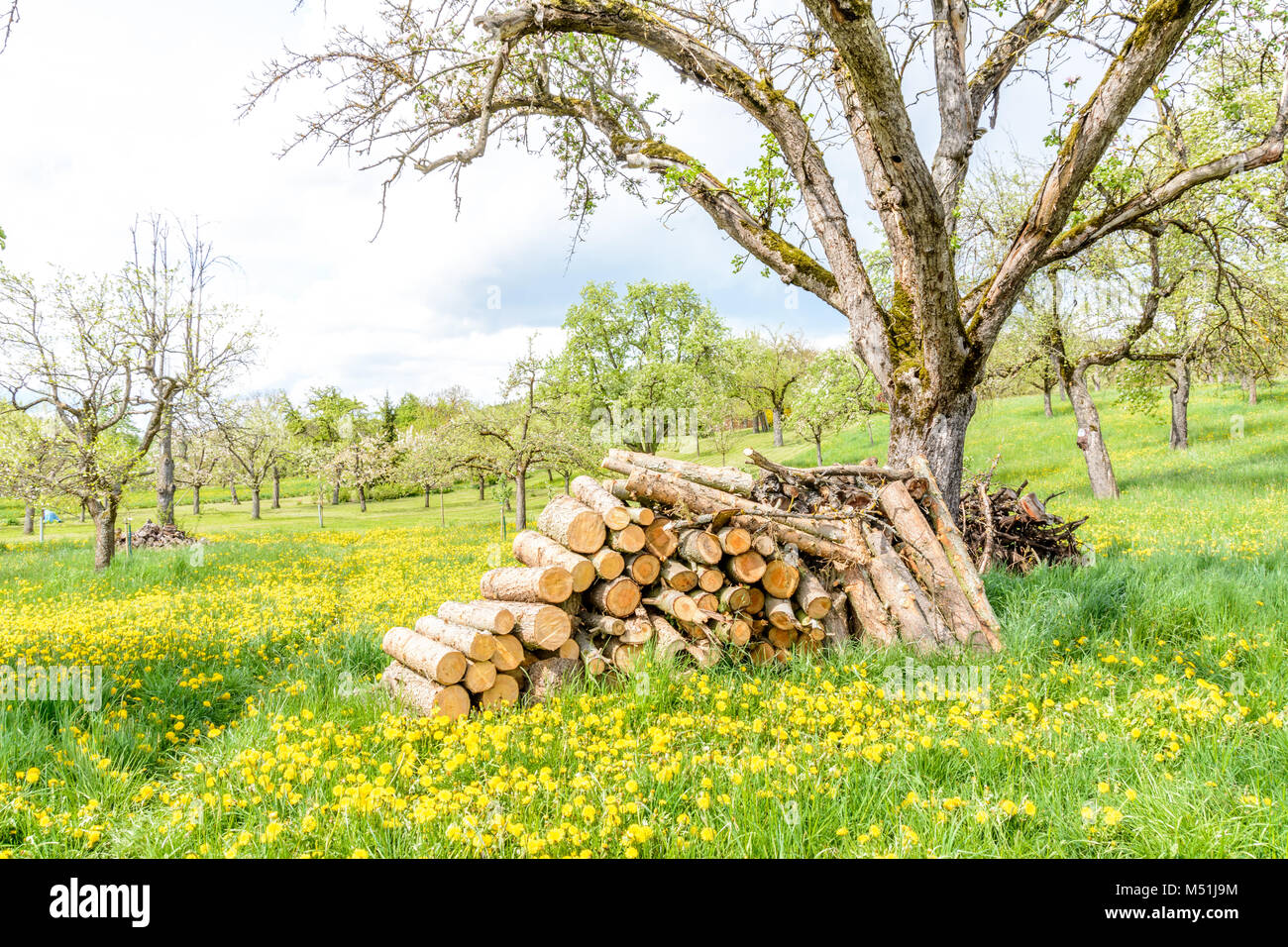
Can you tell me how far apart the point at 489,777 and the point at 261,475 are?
45.5 meters

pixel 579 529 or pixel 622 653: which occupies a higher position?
pixel 579 529

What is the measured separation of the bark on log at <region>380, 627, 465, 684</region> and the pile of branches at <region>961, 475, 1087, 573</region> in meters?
6.59

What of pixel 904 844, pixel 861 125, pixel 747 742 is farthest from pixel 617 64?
pixel 904 844

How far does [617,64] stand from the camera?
9117 millimetres

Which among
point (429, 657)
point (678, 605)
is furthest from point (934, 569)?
point (429, 657)

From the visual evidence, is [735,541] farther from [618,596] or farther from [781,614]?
[618,596]

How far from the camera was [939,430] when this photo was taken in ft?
23.4

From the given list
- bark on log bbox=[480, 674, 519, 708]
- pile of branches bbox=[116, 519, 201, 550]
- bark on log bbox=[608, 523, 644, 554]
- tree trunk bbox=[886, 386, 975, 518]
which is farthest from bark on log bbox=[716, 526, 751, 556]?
pile of branches bbox=[116, 519, 201, 550]

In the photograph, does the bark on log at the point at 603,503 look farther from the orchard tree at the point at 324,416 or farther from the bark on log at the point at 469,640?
the orchard tree at the point at 324,416

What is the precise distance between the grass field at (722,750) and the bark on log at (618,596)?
63 centimetres

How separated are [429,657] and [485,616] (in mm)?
502

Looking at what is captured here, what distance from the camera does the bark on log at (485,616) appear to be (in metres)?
4.85

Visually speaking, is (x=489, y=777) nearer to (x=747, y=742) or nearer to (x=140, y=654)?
(x=747, y=742)

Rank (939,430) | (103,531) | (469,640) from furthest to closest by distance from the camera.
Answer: (103,531) → (939,430) → (469,640)
